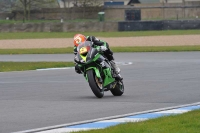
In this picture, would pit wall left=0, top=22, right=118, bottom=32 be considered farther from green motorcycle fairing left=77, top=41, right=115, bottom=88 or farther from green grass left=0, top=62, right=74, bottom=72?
green motorcycle fairing left=77, top=41, right=115, bottom=88

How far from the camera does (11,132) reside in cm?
888

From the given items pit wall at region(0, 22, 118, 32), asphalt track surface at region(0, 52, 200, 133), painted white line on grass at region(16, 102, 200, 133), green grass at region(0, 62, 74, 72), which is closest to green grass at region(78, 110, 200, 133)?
painted white line on grass at region(16, 102, 200, 133)

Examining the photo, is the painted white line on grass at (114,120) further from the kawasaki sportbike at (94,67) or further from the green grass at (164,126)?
the kawasaki sportbike at (94,67)

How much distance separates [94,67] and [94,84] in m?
0.36

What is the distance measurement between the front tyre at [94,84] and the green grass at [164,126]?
3452mm

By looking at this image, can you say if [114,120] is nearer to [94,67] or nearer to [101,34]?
[94,67]

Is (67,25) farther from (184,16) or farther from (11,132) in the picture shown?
(11,132)

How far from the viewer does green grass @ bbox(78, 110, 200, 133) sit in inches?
327

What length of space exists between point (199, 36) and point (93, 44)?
2995cm

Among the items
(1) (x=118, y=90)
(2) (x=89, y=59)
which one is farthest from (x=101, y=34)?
(2) (x=89, y=59)

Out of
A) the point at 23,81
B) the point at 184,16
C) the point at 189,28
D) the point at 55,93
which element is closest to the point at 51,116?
the point at 55,93

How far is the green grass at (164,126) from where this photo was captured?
8.31m

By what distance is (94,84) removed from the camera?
42.3ft

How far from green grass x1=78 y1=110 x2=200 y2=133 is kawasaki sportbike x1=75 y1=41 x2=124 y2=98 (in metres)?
3.55
